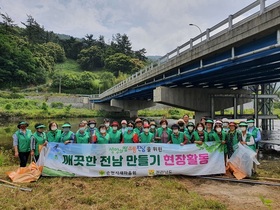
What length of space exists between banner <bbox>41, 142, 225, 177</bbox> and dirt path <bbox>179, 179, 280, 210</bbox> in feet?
1.87

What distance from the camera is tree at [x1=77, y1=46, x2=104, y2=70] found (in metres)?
123

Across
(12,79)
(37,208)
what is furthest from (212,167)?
(12,79)

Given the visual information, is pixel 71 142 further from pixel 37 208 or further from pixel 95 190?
pixel 37 208

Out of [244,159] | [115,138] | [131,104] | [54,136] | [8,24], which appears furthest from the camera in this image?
[8,24]

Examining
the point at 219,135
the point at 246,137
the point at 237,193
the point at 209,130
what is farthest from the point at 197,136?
the point at 237,193

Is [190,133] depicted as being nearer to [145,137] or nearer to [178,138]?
[178,138]

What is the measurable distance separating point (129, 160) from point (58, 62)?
125843 mm

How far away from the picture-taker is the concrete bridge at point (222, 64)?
32.7ft

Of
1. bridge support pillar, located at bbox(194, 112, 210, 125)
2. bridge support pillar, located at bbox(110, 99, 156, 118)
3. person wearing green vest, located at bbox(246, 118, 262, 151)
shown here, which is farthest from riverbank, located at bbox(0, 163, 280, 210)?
bridge support pillar, located at bbox(110, 99, 156, 118)

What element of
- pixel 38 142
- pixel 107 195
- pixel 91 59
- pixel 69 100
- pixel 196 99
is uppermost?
pixel 91 59

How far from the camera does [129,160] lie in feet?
24.4

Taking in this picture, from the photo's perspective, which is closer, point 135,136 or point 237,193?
point 237,193

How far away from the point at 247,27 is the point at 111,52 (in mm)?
115507

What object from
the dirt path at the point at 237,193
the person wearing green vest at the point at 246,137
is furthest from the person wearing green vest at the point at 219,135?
the dirt path at the point at 237,193
